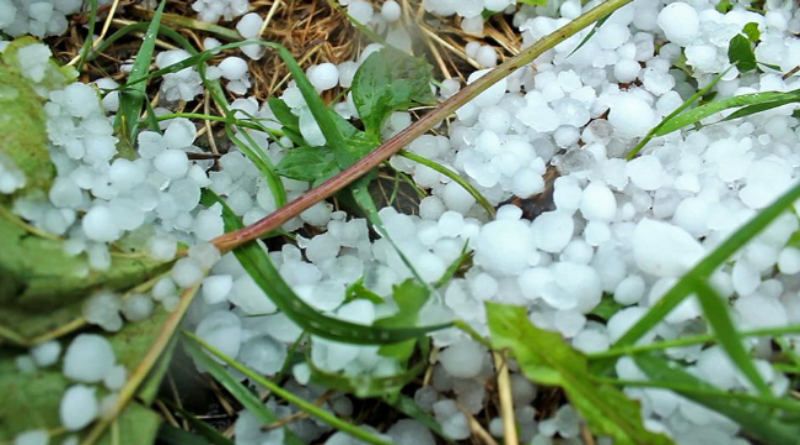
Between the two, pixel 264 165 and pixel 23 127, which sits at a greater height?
pixel 23 127

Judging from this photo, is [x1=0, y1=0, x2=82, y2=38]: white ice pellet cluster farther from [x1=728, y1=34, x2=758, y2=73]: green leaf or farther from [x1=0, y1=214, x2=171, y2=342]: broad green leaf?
[x1=728, y1=34, x2=758, y2=73]: green leaf

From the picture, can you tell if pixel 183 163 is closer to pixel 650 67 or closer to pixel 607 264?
pixel 607 264

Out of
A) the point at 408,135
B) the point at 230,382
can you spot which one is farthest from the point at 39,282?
the point at 408,135

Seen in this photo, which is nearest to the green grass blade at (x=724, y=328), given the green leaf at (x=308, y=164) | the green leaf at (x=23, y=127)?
the green leaf at (x=308, y=164)

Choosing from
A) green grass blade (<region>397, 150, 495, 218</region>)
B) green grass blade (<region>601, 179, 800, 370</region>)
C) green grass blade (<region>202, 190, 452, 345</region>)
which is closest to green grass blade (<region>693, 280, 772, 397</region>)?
green grass blade (<region>601, 179, 800, 370</region>)

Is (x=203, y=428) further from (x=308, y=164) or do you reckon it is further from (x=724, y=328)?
(x=724, y=328)
